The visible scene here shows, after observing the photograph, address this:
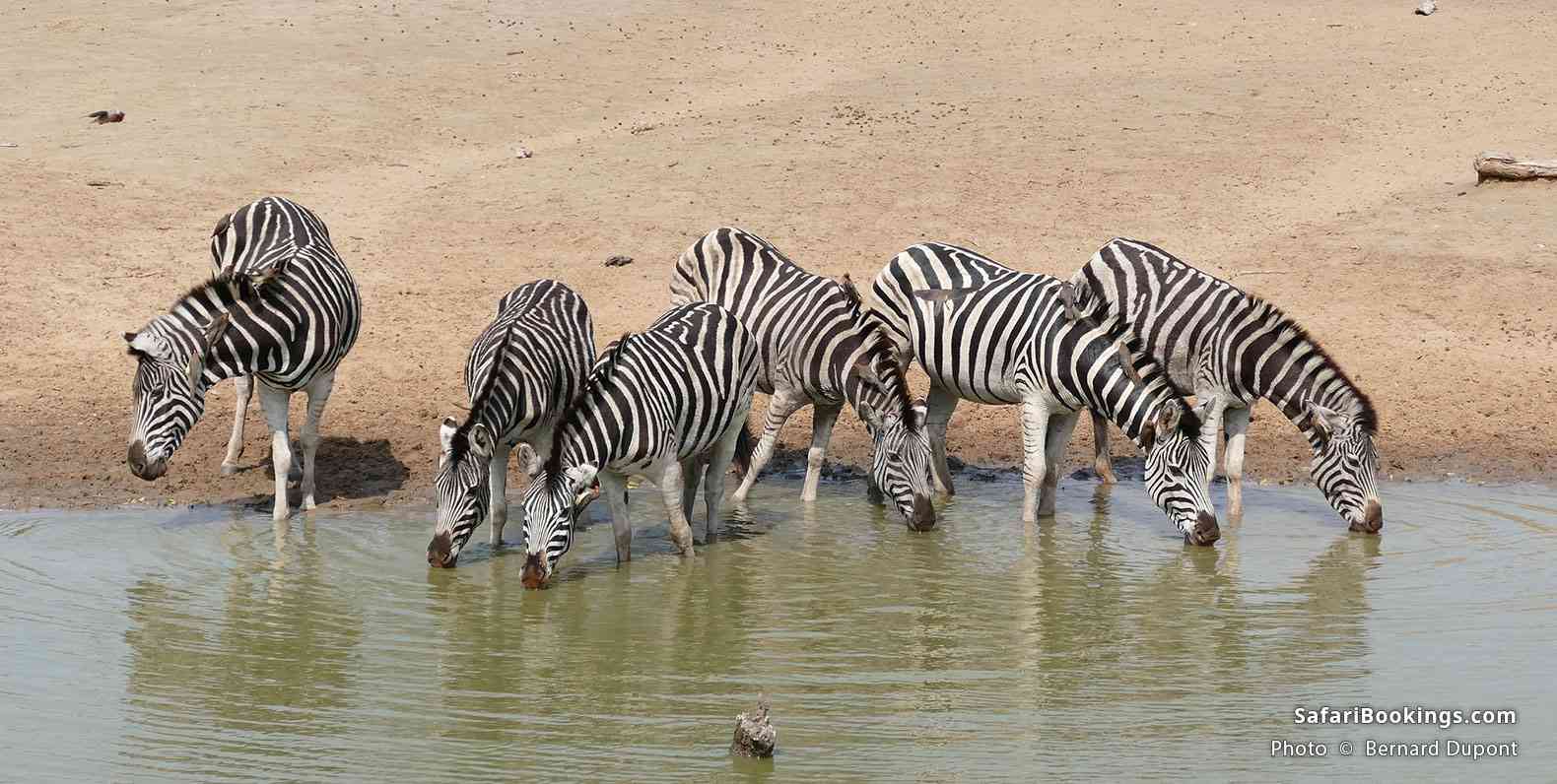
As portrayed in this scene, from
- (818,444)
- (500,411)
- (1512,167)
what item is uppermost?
(1512,167)

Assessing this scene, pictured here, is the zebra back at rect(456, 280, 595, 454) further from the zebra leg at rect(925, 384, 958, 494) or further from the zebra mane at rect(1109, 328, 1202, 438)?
the zebra mane at rect(1109, 328, 1202, 438)

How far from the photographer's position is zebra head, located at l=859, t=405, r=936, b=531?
12.2 meters

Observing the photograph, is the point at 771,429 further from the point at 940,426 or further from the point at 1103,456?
the point at 1103,456

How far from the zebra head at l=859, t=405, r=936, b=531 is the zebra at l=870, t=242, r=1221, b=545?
2.45ft

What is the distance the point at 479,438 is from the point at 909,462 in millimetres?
3135

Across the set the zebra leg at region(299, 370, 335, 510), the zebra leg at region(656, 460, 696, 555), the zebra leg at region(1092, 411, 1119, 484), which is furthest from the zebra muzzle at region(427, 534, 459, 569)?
the zebra leg at region(1092, 411, 1119, 484)

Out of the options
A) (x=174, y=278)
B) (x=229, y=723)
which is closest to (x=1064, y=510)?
(x=229, y=723)

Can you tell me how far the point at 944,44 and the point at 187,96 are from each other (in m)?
11.5

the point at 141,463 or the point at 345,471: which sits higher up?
the point at 141,463

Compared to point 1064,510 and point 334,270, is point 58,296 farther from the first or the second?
point 1064,510

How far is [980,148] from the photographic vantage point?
72.6 ft

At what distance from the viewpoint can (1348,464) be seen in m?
12.2

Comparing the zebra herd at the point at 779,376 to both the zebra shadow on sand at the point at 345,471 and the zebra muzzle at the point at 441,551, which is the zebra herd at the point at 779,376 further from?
the zebra shadow on sand at the point at 345,471

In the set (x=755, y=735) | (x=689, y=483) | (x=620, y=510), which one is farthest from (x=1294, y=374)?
(x=755, y=735)
